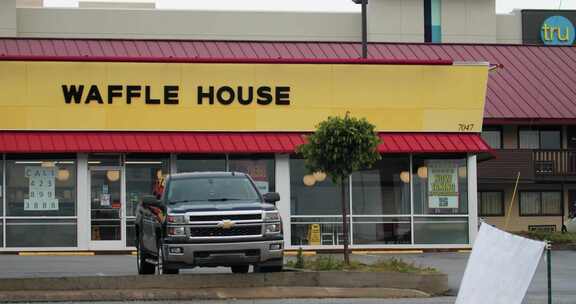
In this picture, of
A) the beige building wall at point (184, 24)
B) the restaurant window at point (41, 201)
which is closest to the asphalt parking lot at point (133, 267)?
the restaurant window at point (41, 201)

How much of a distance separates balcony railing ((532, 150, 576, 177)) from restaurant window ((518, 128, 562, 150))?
2.47 feet

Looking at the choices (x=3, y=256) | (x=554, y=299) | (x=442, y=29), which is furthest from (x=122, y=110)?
(x=442, y=29)

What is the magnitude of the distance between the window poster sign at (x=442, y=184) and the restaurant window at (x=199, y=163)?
5.78m

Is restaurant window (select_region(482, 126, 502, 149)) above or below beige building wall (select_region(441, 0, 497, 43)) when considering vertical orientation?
below

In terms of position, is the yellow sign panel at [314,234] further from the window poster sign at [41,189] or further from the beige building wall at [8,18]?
the beige building wall at [8,18]

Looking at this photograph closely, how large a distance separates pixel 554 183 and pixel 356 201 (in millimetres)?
15253

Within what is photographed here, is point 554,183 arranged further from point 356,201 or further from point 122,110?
point 122,110

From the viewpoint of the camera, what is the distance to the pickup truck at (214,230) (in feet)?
56.3

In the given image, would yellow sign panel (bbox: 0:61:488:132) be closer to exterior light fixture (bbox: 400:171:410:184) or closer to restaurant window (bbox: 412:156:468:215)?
restaurant window (bbox: 412:156:468:215)

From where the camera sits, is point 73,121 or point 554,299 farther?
point 73,121

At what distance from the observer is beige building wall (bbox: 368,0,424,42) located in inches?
2121

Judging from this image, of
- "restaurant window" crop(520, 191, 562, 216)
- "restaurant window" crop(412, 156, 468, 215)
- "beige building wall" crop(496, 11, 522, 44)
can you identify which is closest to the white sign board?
"restaurant window" crop(412, 156, 468, 215)

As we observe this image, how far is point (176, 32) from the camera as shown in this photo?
2085 inches

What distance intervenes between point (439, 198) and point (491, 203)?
516 inches
